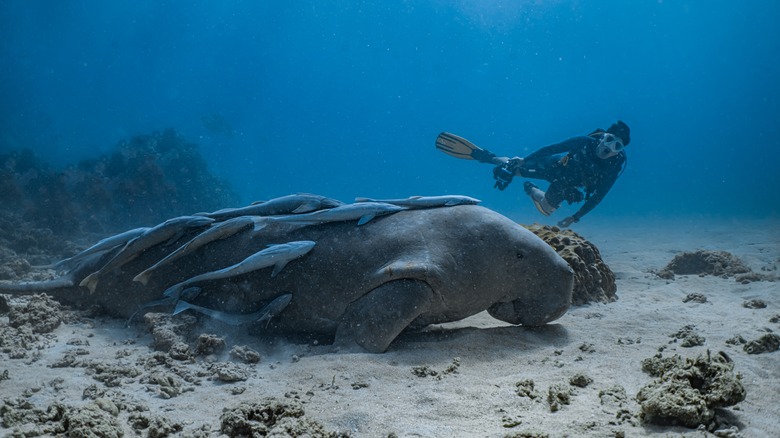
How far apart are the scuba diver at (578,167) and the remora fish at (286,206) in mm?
7020

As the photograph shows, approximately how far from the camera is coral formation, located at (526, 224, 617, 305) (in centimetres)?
611

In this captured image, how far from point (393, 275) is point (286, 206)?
150 cm

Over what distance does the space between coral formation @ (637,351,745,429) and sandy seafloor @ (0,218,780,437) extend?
79 mm

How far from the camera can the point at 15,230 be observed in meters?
11.9

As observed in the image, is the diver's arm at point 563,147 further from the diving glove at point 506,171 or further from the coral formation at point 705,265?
the coral formation at point 705,265

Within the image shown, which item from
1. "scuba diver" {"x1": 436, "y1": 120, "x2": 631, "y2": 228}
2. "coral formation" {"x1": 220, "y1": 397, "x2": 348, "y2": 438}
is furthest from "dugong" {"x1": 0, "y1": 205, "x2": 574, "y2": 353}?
"scuba diver" {"x1": 436, "y1": 120, "x2": 631, "y2": 228}

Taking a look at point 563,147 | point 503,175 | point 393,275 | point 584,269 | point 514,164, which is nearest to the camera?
point 393,275

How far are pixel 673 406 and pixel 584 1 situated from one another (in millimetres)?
143189

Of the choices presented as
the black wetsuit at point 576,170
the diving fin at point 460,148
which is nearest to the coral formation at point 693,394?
the black wetsuit at point 576,170

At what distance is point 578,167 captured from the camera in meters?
10.9

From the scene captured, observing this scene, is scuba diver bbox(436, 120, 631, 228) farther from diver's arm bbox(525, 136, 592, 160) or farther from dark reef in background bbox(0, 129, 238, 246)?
dark reef in background bbox(0, 129, 238, 246)


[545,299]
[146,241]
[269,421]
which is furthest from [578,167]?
[269,421]

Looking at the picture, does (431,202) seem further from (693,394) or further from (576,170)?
(576,170)

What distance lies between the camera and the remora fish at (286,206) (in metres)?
4.84
